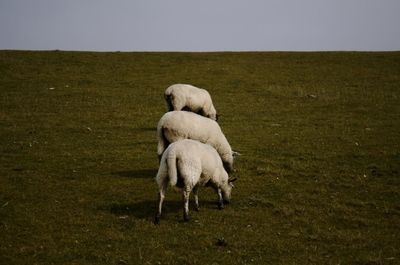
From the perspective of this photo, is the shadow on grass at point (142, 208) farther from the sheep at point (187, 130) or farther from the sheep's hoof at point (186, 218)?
the sheep at point (187, 130)

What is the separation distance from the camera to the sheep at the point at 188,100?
2006 centimetres

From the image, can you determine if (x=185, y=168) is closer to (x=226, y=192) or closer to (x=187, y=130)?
(x=226, y=192)

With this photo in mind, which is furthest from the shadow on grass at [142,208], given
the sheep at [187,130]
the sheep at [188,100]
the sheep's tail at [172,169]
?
the sheep at [188,100]

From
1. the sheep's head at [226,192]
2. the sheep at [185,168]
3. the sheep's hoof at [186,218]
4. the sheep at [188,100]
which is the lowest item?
the sheep's hoof at [186,218]

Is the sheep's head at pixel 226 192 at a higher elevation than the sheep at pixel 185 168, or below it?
below

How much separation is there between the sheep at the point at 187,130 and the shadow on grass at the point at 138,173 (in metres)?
1.67

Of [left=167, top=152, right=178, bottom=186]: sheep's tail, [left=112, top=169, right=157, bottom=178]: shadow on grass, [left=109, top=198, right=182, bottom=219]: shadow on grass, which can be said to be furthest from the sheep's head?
[left=112, top=169, right=157, bottom=178]: shadow on grass

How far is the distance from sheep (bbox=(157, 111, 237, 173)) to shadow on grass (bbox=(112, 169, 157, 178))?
167 cm

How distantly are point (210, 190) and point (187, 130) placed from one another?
6.51 ft

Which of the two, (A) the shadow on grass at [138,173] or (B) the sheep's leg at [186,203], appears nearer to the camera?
(B) the sheep's leg at [186,203]

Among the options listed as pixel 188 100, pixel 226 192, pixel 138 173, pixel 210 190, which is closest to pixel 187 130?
pixel 210 190

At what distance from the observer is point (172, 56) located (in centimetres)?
4609

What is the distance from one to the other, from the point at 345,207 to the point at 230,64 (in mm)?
31912

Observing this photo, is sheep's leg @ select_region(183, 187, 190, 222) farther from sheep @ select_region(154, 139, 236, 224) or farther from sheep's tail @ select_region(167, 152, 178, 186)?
sheep's tail @ select_region(167, 152, 178, 186)
